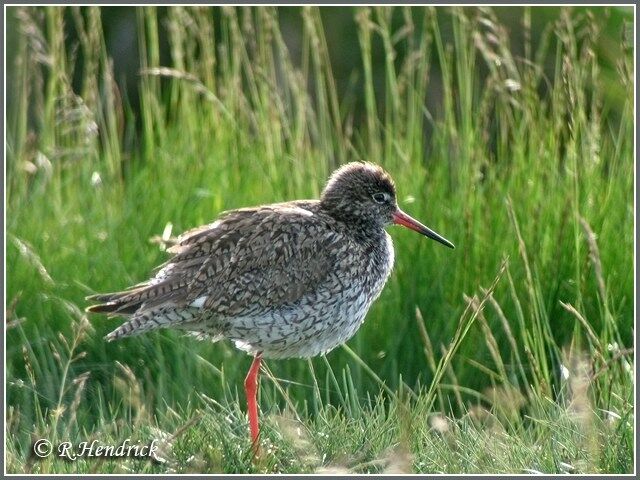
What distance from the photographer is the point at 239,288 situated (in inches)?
240

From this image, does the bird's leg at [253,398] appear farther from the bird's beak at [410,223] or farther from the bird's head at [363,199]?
the bird's beak at [410,223]

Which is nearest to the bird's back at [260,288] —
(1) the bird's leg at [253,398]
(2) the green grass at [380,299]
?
(1) the bird's leg at [253,398]

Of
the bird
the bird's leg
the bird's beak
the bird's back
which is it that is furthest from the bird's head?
the bird's leg

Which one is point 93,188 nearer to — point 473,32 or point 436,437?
point 473,32

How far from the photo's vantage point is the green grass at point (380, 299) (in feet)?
18.1

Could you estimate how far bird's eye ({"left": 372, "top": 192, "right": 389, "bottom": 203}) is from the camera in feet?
22.2

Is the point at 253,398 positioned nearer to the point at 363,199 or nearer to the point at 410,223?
the point at 363,199

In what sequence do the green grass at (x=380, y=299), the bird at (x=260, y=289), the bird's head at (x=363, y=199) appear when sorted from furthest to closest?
the bird's head at (x=363, y=199) → the bird at (x=260, y=289) → the green grass at (x=380, y=299)

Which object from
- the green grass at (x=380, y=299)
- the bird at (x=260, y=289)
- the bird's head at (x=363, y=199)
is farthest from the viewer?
the bird's head at (x=363, y=199)

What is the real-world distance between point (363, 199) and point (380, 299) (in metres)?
0.85

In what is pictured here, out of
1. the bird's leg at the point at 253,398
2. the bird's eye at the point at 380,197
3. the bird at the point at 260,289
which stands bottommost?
the bird's leg at the point at 253,398

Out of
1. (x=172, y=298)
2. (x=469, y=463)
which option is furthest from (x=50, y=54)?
(x=469, y=463)

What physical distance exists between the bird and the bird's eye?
0.37 metres

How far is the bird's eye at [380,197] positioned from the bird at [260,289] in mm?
373
